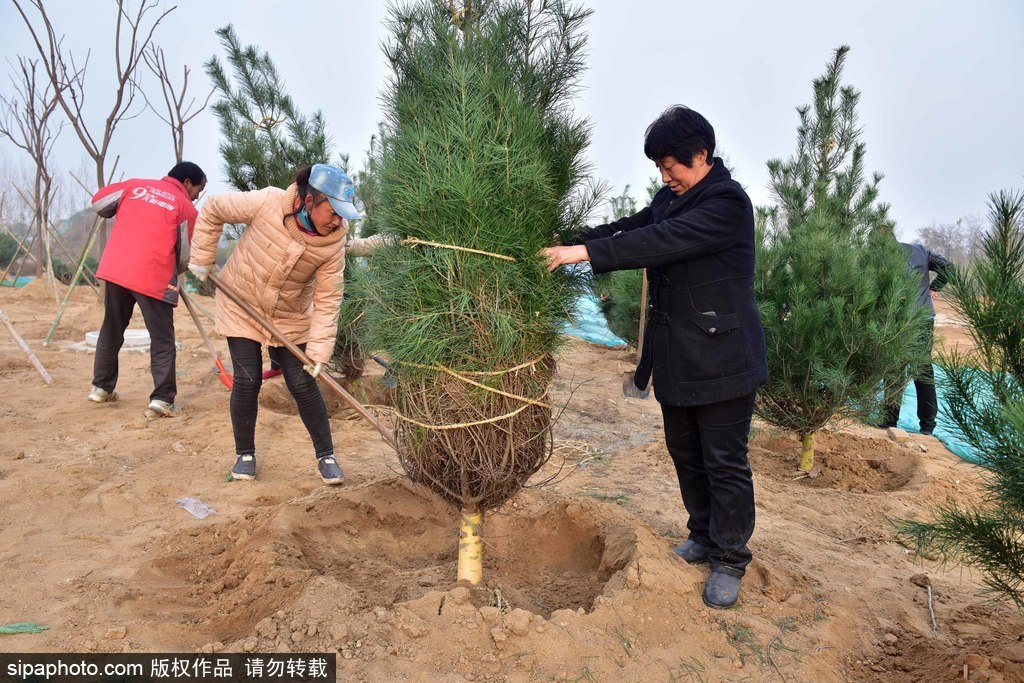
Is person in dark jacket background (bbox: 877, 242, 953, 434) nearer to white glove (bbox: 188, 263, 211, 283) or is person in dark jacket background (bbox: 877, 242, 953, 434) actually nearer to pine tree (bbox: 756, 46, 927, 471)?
pine tree (bbox: 756, 46, 927, 471)

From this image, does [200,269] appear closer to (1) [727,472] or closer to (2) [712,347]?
(2) [712,347]

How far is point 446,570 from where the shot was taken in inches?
121

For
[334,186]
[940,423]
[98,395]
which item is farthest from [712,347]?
[98,395]

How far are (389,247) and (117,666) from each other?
168 cm

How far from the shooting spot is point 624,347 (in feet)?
35.4

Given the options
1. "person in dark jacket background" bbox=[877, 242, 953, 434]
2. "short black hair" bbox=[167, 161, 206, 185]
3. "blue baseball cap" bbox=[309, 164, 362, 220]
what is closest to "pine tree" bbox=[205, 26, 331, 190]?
"short black hair" bbox=[167, 161, 206, 185]

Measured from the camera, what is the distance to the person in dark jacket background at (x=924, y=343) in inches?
181

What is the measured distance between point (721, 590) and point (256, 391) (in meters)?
2.66

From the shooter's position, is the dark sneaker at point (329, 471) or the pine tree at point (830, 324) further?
the pine tree at point (830, 324)

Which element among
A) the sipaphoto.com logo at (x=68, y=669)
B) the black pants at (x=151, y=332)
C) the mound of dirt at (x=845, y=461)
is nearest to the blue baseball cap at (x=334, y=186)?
the sipaphoto.com logo at (x=68, y=669)

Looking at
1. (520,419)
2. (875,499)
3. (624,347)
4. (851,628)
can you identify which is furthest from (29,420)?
(624,347)

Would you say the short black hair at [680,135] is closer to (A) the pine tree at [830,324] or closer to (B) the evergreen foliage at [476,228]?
(B) the evergreen foliage at [476,228]

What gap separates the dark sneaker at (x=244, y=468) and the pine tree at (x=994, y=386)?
3.36 metres

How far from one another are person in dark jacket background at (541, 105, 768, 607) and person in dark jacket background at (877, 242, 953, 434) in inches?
62.6
